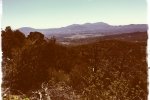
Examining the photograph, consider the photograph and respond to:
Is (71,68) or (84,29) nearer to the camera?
(84,29)

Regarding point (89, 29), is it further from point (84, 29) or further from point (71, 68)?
point (71, 68)

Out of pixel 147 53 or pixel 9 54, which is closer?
pixel 147 53

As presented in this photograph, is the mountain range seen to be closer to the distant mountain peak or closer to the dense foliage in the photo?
the distant mountain peak

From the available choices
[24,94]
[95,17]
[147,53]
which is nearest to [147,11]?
[147,53]

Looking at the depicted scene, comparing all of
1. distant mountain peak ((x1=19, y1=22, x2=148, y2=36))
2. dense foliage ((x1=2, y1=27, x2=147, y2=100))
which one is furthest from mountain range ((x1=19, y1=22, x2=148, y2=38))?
dense foliage ((x1=2, y1=27, x2=147, y2=100))

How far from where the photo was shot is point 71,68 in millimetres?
5852

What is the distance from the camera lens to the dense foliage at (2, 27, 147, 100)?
17.2ft

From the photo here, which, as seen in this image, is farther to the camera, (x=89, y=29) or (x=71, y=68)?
(x=71, y=68)

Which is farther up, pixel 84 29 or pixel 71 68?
pixel 84 29

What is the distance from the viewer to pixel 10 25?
4867 millimetres

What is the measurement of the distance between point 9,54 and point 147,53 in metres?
1.77

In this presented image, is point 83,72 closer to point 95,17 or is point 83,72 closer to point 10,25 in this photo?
point 95,17

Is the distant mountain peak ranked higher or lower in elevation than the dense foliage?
higher

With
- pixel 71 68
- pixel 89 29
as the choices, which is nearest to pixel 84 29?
pixel 89 29
